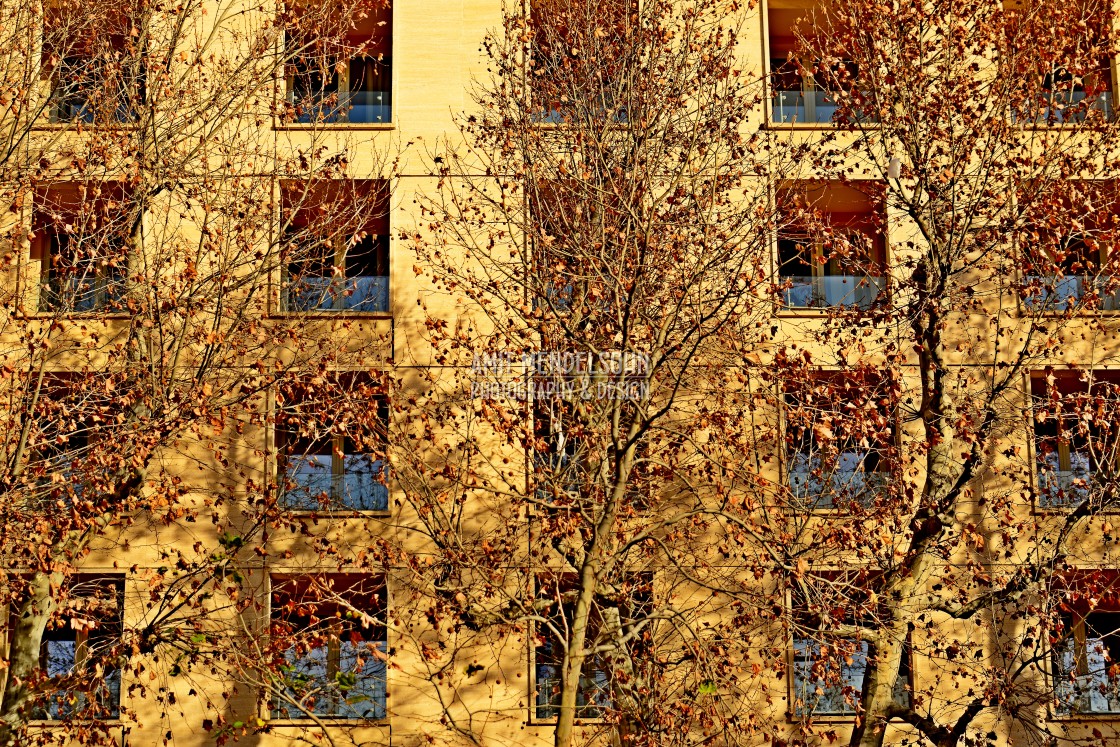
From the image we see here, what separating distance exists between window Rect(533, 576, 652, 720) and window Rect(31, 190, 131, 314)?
5923mm

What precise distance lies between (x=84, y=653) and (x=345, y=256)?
610 centimetres

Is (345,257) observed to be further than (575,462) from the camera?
Yes

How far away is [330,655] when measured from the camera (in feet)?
55.0

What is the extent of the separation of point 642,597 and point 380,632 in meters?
3.42

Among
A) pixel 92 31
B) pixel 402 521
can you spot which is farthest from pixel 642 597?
pixel 92 31

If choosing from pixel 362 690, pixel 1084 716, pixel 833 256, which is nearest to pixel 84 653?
pixel 362 690

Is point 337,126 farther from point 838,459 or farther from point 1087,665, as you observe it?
point 1087,665

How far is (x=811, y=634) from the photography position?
12.0m

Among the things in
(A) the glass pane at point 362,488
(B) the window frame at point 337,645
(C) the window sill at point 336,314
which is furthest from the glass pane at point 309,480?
(C) the window sill at point 336,314

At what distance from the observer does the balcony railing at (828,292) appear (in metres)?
18.1

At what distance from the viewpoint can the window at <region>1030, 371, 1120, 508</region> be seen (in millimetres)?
14023

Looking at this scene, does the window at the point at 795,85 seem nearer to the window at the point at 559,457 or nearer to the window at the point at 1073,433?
the window at the point at 1073,433

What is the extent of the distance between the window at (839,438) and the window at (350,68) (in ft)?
23.6

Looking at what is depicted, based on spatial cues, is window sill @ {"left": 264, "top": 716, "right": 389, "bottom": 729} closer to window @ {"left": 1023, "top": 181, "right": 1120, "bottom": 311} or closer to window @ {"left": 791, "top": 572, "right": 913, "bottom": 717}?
window @ {"left": 791, "top": 572, "right": 913, "bottom": 717}
